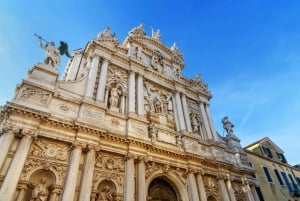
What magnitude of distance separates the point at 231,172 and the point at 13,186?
37.8 feet

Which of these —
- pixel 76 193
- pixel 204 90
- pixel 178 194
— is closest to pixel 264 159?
pixel 204 90

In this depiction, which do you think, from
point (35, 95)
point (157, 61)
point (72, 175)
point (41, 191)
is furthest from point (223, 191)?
point (35, 95)

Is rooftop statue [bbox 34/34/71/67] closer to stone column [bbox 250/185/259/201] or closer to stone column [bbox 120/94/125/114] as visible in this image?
stone column [bbox 120/94/125/114]

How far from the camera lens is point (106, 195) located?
8297 millimetres

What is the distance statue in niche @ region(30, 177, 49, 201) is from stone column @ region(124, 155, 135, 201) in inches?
115

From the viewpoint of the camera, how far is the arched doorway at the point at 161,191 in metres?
10.3

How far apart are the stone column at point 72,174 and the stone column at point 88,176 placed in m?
0.29

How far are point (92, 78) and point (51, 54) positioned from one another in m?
2.18

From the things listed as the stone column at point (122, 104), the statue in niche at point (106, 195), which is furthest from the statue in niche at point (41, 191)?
the stone column at point (122, 104)

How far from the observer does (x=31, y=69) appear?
30.1 feet

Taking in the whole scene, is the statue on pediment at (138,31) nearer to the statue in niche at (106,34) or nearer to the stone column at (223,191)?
the statue in niche at (106,34)

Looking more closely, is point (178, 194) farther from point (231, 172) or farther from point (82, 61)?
point (82, 61)

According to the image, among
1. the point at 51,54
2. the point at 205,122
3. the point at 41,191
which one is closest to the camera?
the point at 41,191

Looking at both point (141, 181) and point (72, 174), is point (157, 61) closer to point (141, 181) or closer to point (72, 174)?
point (141, 181)
